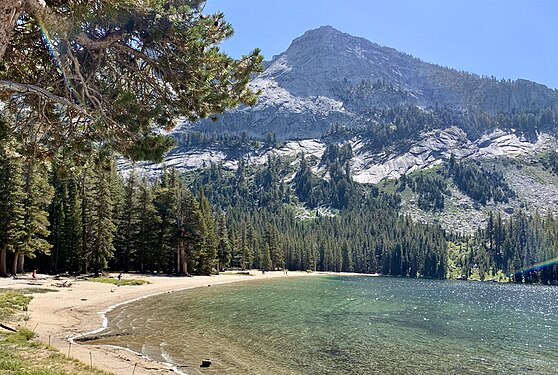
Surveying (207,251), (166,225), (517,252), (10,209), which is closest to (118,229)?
(166,225)

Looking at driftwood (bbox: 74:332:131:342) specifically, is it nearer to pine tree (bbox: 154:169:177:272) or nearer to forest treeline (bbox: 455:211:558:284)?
pine tree (bbox: 154:169:177:272)

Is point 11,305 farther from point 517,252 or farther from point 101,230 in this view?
point 517,252

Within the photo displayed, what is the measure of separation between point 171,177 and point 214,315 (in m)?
50.6

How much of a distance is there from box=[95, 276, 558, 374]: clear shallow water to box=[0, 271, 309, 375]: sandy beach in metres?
1.42

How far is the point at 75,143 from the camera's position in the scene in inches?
510

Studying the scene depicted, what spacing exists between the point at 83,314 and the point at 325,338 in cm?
1682

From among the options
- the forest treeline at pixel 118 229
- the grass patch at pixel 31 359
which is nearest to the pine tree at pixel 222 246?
the forest treeline at pixel 118 229

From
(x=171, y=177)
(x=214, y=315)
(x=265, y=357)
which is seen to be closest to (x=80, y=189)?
(x=171, y=177)

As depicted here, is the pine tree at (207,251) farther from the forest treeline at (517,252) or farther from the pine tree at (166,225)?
the forest treeline at (517,252)

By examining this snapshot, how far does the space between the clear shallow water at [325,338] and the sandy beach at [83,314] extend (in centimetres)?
142

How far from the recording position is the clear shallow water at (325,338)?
20.6m

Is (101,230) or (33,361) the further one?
(101,230)

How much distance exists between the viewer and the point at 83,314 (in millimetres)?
29969

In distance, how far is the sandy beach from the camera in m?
17.1
